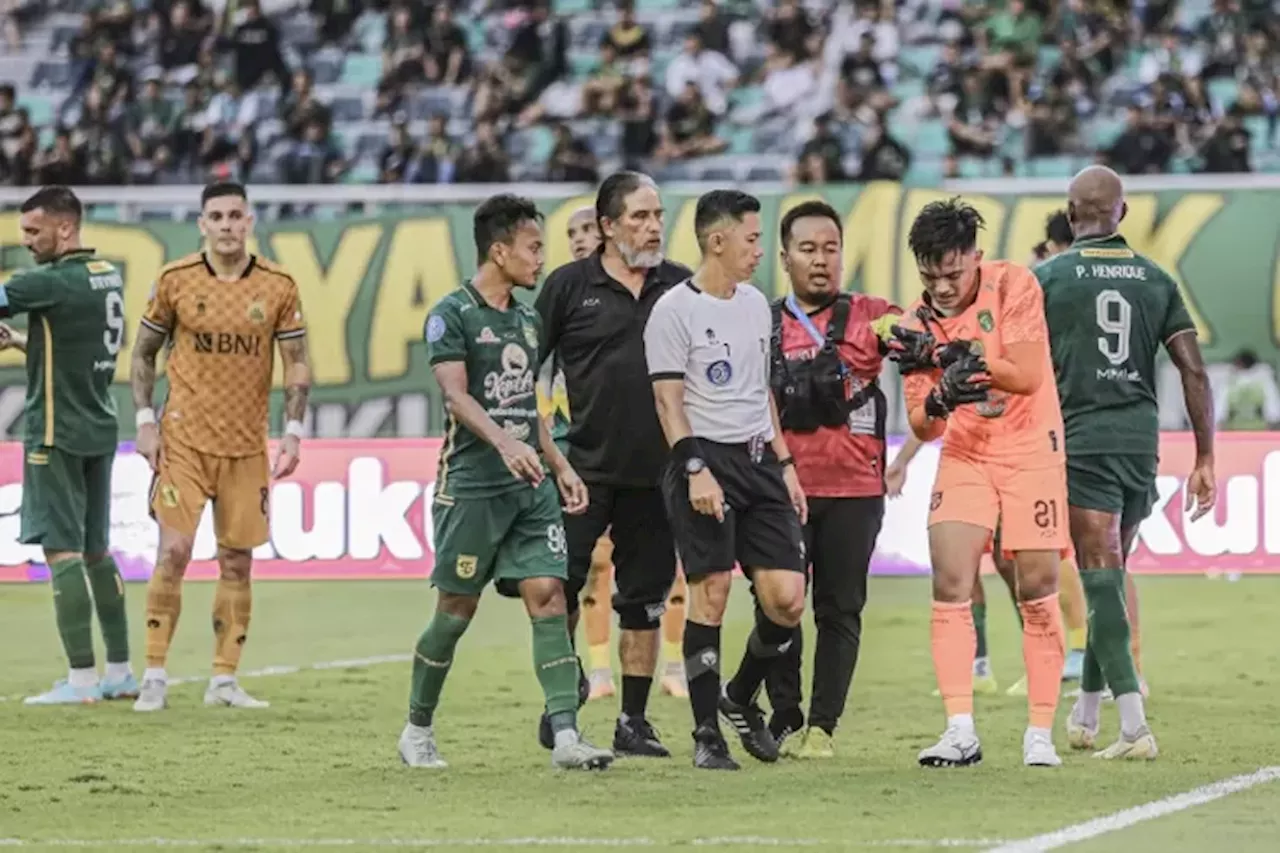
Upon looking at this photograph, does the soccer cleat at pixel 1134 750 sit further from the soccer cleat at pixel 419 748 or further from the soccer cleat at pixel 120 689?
the soccer cleat at pixel 120 689

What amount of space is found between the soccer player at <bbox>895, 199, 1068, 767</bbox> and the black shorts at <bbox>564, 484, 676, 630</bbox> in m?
1.29

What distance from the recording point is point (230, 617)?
12.5 metres

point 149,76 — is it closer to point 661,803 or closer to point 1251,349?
point 1251,349

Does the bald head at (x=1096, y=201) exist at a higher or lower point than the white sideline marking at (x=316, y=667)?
higher

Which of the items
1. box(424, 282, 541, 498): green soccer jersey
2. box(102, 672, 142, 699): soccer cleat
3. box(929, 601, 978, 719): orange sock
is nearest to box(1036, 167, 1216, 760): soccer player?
box(929, 601, 978, 719): orange sock

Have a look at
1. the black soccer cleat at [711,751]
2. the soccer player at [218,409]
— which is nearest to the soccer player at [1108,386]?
the black soccer cleat at [711,751]

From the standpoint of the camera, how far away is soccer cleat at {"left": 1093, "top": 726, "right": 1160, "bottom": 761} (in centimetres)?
991

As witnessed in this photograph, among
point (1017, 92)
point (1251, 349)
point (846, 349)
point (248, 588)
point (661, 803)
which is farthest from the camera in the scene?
point (1017, 92)

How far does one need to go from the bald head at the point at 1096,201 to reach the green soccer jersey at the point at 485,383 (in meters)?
2.31

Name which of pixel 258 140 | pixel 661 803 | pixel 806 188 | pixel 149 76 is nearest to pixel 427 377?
pixel 806 188

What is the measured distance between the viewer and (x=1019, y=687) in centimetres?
1307

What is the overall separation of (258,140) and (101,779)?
17799 mm

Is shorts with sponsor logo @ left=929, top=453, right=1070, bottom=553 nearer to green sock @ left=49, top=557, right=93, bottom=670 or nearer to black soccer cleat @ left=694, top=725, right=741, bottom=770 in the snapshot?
black soccer cleat @ left=694, top=725, right=741, bottom=770

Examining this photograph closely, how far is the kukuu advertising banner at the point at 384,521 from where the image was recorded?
18.4 metres
